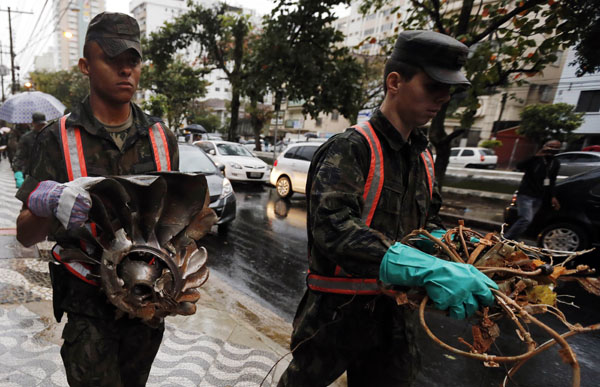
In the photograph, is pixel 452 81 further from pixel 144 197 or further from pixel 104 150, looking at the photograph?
pixel 104 150

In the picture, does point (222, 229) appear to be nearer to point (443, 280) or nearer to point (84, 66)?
point (84, 66)

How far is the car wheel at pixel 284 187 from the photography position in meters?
10.3

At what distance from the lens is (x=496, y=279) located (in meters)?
1.15

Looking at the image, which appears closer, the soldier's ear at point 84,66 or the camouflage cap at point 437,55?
the camouflage cap at point 437,55

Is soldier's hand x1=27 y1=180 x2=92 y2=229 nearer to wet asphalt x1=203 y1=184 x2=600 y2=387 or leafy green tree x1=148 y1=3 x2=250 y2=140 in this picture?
wet asphalt x1=203 y1=184 x2=600 y2=387

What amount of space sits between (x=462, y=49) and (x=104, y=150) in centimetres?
158

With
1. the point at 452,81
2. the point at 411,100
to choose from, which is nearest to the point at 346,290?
the point at 411,100

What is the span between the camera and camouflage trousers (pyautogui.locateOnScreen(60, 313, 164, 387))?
1354 millimetres

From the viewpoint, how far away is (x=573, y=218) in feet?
18.5

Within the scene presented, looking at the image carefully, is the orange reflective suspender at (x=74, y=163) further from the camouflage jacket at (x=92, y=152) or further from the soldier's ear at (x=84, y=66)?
the soldier's ear at (x=84, y=66)

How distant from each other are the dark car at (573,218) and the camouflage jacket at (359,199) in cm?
547

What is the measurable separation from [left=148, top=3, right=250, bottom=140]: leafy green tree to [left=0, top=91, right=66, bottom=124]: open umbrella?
796 centimetres

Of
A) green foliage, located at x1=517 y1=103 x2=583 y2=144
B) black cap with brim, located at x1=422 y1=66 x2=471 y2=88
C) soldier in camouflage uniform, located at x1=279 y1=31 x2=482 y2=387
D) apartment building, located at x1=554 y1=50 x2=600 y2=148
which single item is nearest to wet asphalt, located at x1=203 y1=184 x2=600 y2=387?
soldier in camouflage uniform, located at x1=279 y1=31 x2=482 y2=387

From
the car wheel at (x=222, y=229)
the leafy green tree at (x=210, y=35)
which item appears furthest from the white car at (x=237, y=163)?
the car wheel at (x=222, y=229)
